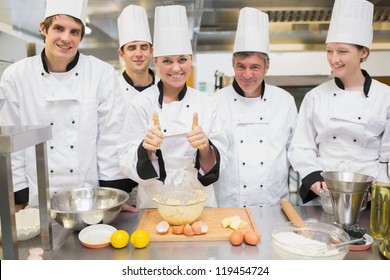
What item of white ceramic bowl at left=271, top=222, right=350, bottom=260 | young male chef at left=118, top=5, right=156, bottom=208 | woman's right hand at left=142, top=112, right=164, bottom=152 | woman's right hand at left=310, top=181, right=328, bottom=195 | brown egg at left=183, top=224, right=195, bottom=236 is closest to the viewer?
white ceramic bowl at left=271, top=222, right=350, bottom=260

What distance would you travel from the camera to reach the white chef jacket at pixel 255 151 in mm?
1701

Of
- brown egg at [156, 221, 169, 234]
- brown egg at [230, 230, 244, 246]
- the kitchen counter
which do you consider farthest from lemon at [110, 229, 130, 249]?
brown egg at [230, 230, 244, 246]

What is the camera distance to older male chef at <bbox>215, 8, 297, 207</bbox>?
170cm

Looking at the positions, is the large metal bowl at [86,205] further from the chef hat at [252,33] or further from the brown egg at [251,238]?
the chef hat at [252,33]

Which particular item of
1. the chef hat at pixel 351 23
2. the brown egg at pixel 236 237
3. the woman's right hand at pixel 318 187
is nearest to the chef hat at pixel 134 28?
the chef hat at pixel 351 23

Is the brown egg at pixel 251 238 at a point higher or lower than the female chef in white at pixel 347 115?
lower

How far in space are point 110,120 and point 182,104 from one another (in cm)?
34

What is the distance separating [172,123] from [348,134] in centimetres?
79

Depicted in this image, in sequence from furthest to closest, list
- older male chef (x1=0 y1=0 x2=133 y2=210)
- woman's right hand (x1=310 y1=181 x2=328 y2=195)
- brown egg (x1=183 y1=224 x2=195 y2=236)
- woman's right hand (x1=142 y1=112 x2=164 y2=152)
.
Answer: older male chef (x1=0 y1=0 x2=133 y2=210), woman's right hand (x1=310 y1=181 x2=328 y2=195), woman's right hand (x1=142 y1=112 x2=164 y2=152), brown egg (x1=183 y1=224 x2=195 y2=236)

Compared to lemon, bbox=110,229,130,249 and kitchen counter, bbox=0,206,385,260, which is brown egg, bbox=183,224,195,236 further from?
lemon, bbox=110,229,130,249

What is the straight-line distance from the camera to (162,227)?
115cm

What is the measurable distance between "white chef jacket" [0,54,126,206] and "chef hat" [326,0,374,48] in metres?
1.06

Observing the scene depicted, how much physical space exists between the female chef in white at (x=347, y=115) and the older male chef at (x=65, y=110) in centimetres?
91

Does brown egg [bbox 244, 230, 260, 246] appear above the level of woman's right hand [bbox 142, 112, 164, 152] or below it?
below
